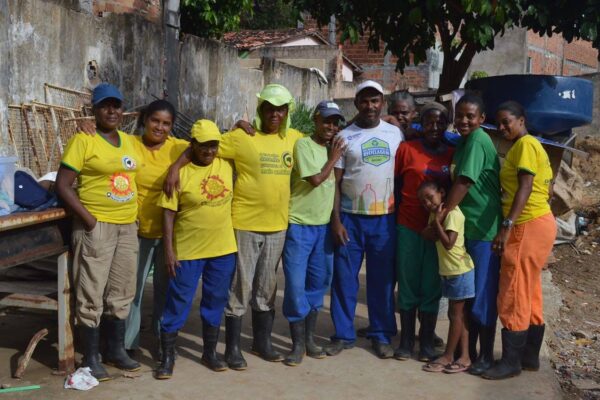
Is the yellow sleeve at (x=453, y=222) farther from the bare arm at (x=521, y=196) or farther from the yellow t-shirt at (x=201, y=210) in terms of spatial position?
the yellow t-shirt at (x=201, y=210)

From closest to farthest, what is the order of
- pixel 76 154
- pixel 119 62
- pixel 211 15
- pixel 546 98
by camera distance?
pixel 76 154
pixel 546 98
pixel 119 62
pixel 211 15

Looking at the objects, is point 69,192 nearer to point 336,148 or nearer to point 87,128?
point 87,128

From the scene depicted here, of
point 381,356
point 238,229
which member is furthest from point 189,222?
point 381,356

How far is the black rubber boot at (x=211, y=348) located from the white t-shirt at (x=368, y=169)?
1.15 m

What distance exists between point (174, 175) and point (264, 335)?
3.95 ft

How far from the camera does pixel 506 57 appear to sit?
20.3m

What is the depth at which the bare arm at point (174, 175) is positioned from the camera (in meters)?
3.99

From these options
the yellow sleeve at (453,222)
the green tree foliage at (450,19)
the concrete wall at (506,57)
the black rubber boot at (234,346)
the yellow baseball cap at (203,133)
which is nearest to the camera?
the yellow baseball cap at (203,133)

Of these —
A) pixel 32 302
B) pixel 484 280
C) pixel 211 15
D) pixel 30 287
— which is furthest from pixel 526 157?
pixel 211 15

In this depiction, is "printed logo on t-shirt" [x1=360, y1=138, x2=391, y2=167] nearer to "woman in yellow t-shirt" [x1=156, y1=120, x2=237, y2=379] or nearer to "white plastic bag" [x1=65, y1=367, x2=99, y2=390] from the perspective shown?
"woman in yellow t-shirt" [x1=156, y1=120, x2=237, y2=379]

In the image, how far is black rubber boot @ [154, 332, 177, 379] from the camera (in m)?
4.12

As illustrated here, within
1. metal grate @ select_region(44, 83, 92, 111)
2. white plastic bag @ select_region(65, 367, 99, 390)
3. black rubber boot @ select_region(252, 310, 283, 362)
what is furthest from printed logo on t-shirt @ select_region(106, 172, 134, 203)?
metal grate @ select_region(44, 83, 92, 111)

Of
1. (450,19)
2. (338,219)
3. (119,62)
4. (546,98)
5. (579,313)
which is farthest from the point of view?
(119,62)

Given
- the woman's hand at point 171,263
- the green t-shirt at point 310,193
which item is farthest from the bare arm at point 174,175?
the green t-shirt at point 310,193
